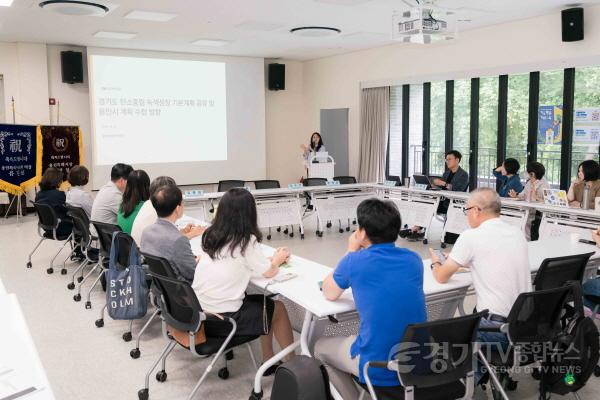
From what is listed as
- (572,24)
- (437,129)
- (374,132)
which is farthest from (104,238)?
(374,132)

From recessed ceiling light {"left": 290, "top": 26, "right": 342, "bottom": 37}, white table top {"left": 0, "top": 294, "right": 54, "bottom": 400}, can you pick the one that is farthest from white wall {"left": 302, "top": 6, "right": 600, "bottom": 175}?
white table top {"left": 0, "top": 294, "right": 54, "bottom": 400}

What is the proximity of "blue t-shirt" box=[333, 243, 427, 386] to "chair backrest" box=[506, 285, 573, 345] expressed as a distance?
1.76ft

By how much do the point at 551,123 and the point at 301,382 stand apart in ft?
23.4

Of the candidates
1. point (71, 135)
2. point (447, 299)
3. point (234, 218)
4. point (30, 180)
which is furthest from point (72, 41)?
point (447, 299)

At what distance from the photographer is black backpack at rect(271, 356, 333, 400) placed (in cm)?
175

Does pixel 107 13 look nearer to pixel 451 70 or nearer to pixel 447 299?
pixel 451 70

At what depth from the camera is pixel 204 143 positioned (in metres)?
10.9

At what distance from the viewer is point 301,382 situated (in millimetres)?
1754

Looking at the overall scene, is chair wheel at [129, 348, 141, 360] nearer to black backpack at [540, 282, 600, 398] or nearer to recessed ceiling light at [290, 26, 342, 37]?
black backpack at [540, 282, 600, 398]

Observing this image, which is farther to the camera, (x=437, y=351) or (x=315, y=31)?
(x=315, y=31)

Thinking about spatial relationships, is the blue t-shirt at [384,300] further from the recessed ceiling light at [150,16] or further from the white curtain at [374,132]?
the white curtain at [374,132]

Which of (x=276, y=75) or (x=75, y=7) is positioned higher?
(x=75, y=7)


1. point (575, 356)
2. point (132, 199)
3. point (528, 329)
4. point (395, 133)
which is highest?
point (395, 133)

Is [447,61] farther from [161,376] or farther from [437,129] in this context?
[161,376]
